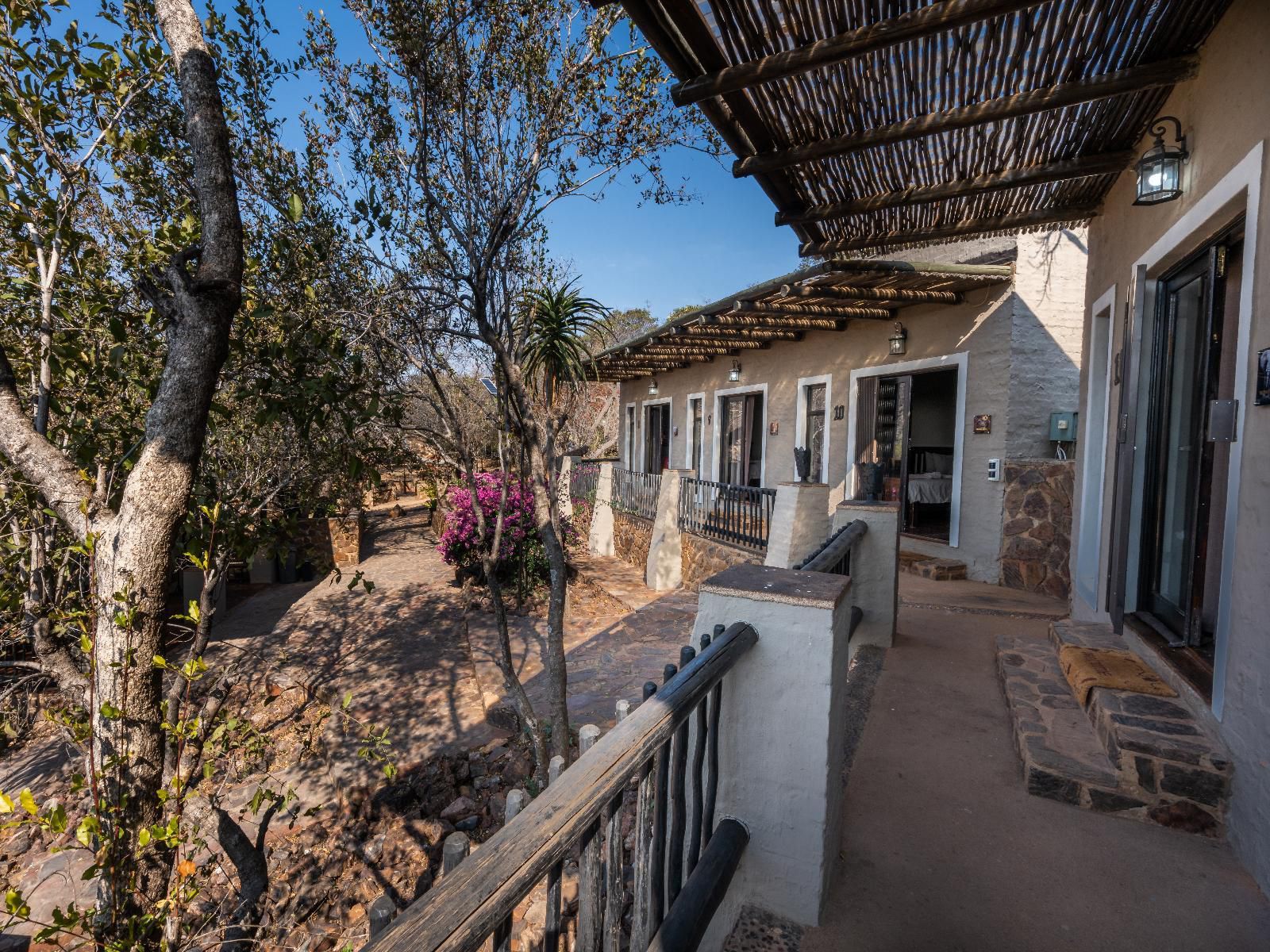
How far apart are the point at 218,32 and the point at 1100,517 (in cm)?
566

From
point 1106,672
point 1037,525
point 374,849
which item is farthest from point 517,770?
point 1037,525

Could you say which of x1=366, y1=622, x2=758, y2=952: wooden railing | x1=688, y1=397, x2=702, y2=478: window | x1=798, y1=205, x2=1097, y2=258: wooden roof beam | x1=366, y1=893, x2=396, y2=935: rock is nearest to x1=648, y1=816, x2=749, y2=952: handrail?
x1=366, y1=622, x2=758, y2=952: wooden railing

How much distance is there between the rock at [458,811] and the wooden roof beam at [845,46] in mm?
3889

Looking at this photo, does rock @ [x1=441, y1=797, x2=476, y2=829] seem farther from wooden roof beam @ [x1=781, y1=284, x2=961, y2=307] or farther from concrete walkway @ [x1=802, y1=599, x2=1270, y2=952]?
wooden roof beam @ [x1=781, y1=284, x2=961, y2=307]

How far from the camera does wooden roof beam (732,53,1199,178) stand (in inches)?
101

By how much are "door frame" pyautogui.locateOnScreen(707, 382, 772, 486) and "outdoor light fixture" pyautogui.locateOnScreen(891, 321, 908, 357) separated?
259 cm

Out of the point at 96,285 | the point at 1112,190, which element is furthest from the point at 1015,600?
the point at 96,285

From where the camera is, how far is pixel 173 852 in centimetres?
235

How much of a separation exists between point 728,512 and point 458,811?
14.5 ft

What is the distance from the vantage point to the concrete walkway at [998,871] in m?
1.78

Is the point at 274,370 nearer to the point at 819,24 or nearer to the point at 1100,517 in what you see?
the point at 819,24

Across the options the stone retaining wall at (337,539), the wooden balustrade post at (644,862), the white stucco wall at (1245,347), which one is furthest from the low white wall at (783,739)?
the stone retaining wall at (337,539)

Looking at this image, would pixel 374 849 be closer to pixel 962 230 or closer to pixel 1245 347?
pixel 1245 347

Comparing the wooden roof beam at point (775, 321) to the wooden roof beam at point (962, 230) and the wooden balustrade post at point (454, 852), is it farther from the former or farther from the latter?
the wooden balustrade post at point (454, 852)
